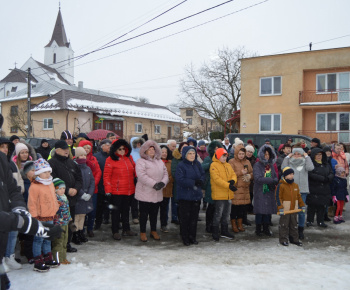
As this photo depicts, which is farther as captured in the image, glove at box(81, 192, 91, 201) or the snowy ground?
glove at box(81, 192, 91, 201)

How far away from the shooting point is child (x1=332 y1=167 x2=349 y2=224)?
7664 mm

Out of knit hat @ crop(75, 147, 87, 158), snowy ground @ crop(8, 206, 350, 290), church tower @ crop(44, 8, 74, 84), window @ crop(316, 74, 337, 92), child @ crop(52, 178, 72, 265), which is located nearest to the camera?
snowy ground @ crop(8, 206, 350, 290)

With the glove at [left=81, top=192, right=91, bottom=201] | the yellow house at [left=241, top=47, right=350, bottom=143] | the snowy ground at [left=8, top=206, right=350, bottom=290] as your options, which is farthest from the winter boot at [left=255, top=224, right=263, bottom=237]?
the yellow house at [left=241, top=47, right=350, bottom=143]

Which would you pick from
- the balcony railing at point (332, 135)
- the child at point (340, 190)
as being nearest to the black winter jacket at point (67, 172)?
the child at point (340, 190)

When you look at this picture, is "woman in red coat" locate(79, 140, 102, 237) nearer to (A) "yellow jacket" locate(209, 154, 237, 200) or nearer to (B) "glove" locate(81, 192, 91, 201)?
(B) "glove" locate(81, 192, 91, 201)

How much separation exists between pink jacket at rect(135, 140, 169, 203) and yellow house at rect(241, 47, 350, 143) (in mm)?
18732

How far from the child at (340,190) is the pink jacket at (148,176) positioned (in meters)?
4.36

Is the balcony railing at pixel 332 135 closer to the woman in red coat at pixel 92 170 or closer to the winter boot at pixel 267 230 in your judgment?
the winter boot at pixel 267 230

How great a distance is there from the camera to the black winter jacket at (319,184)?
23.0 ft

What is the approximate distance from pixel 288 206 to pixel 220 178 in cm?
133

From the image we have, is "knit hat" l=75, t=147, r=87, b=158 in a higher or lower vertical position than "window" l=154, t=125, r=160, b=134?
lower

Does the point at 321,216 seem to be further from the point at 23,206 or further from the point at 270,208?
the point at 23,206

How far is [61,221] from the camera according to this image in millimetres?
4633

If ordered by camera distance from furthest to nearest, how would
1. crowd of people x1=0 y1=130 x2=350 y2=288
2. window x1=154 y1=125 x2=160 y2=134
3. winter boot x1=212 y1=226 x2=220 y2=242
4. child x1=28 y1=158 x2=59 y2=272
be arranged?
1. window x1=154 y1=125 x2=160 y2=134
2. winter boot x1=212 y1=226 x2=220 y2=242
3. crowd of people x1=0 y1=130 x2=350 y2=288
4. child x1=28 y1=158 x2=59 y2=272
